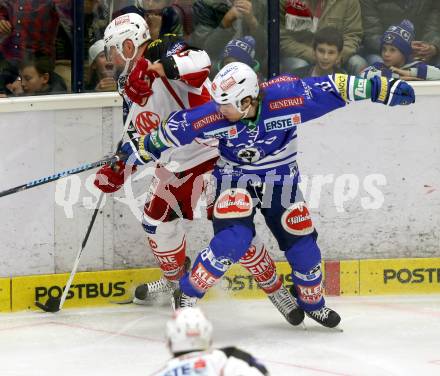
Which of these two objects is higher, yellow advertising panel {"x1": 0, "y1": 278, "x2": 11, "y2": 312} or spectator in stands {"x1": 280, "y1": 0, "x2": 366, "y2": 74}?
spectator in stands {"x1": 280, "y1": 0, "x2": 366, "y2": 74}

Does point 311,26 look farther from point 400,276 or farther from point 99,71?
point 400,276

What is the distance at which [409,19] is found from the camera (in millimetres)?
6156

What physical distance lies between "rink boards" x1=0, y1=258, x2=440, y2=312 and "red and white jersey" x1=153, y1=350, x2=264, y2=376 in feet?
8.56

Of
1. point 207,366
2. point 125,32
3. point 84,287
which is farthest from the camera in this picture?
point 84,287

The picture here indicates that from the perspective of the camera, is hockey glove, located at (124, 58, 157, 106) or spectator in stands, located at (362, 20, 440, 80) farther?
spectator in stands, located at (362, 20, 440, 80)

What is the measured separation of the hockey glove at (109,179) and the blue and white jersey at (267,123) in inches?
17.7

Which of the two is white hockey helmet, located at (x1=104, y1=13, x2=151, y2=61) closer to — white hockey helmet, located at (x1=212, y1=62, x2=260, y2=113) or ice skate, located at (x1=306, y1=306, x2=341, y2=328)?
white hockey helmet, located at (x1=212, y1=62, x2=260, y2=113)

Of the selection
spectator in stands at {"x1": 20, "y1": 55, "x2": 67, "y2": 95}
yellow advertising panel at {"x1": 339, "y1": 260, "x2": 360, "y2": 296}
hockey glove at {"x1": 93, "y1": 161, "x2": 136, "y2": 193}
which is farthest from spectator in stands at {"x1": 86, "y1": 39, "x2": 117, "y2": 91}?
yellow advertising panel at {"x1": 339, "y1": 260, "x2": 360, "y2": 296}

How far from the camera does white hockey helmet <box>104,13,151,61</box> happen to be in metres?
5.51

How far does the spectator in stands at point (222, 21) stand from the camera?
605 cm

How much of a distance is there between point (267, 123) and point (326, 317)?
85 centimetres

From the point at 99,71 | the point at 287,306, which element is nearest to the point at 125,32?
the point at 99,71

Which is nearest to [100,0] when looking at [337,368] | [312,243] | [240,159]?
[240,159]

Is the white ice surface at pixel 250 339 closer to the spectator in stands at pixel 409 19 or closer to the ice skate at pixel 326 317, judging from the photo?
the ice skate at pixel 326 317
